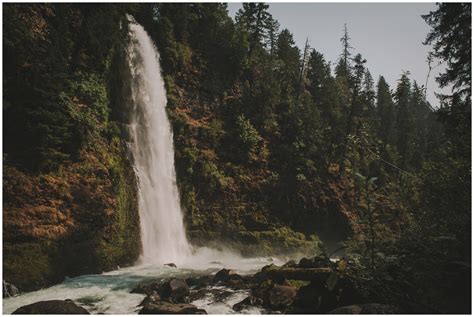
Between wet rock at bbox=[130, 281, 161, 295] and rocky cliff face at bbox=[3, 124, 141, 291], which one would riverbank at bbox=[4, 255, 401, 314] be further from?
rocky cliff face at bbox=[3, 124, 141, 291]

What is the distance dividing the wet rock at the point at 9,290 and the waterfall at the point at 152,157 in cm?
626

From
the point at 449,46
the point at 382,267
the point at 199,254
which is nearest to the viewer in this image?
the point at 382,267

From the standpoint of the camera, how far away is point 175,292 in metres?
11.1

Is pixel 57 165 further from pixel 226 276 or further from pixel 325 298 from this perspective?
pixel 325 298

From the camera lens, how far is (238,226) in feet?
79.5

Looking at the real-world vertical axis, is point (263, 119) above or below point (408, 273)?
above

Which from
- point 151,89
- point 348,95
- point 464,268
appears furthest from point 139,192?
point 348,95

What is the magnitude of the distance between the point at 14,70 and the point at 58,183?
5.13 metres

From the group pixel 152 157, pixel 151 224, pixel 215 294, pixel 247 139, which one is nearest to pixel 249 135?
pixel 247 139

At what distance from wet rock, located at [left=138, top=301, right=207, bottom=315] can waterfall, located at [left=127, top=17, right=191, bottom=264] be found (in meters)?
8.13

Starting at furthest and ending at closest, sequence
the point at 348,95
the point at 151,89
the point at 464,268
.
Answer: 1. the point at 348,95
2. the point at 151,89
3. the point at 464,268

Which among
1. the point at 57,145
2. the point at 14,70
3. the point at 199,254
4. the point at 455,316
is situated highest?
the point at 14,70

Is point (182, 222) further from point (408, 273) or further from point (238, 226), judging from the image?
point (408, 273)

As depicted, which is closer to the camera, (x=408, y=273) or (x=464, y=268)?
(x=464, y=268)
